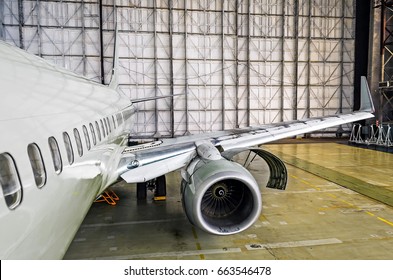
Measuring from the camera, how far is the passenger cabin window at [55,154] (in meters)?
3.14

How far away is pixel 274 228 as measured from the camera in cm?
791

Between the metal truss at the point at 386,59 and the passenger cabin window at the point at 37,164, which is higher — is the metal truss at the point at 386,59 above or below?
above

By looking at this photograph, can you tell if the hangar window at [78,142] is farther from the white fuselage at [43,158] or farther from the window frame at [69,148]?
the window frame at [69,148]

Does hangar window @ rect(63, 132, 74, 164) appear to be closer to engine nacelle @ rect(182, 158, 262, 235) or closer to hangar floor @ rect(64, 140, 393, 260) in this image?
engine nacelle @ rect(182, 158, 262, 235)

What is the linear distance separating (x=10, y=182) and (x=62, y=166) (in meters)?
1.11

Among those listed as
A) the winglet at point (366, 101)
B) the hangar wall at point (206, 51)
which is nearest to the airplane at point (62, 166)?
the winglet at point (366, 101)

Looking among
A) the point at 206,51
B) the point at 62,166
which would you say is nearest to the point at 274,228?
the point at 62,166

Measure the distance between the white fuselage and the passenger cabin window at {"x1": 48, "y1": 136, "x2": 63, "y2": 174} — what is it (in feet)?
0.17

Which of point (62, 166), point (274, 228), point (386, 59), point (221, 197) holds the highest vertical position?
point (386, 59)

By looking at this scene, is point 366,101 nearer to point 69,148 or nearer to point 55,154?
point 69,148

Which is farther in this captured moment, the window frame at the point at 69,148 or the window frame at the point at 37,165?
the window frame at the point at 69,148

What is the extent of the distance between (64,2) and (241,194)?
2116 centimetres

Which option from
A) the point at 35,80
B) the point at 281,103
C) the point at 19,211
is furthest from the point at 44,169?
the point at 281,103

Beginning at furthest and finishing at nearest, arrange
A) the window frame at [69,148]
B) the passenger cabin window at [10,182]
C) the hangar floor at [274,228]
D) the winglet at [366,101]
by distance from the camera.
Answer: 1. the winglet at [366,101]
2. the hangar floor at [274,228]
3. the window frame at [69,148]
4. the passenger cabin window at [10,182]
